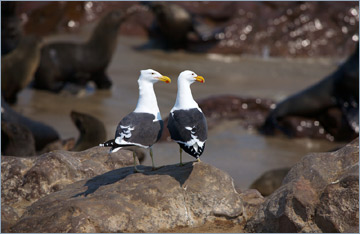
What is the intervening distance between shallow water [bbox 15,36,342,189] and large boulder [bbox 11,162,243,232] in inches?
124

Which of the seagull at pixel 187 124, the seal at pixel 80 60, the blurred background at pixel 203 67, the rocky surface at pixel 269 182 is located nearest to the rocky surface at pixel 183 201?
the seagull at pixel 187 124

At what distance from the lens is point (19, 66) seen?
1065 centimetres

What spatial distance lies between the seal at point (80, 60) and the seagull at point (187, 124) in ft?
26.1

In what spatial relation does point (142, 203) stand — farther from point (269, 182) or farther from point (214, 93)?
point (214, 93)

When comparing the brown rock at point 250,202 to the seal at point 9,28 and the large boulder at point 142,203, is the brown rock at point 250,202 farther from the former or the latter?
the seal at point 9,28

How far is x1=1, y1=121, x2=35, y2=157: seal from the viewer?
710cm

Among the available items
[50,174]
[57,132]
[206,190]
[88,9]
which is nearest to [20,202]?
[50,174]

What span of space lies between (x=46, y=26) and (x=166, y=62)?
148 inches

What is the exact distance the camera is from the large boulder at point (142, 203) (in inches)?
154

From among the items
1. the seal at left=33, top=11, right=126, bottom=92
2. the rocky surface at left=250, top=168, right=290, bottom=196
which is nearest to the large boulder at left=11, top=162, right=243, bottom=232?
the rocky surface at left=250, top=168, right=290, bottom=196

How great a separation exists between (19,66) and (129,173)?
22.2 ft

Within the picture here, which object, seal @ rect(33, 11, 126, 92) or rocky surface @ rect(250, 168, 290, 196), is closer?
rocky surface @ rect(250, 168, 290, 196)

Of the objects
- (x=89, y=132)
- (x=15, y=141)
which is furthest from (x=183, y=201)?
(x=15, y=141)

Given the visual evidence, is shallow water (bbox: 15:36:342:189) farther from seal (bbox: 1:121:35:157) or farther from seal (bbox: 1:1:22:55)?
seal (bbox: 1:121:35:157)
